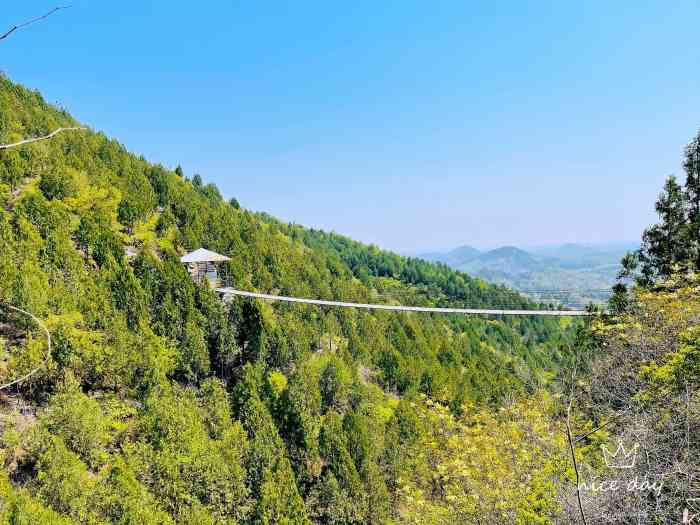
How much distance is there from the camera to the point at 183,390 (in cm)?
1752

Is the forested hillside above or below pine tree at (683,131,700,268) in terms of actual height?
below

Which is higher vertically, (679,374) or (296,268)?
(296,268)

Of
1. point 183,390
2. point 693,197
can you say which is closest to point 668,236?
point 693,197

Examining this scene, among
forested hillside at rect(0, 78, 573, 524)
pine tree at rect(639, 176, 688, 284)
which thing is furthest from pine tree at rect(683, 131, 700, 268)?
forested hillside at rect(0, 78, 573, 524)

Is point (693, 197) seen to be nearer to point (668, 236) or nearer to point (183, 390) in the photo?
point (668, 236)

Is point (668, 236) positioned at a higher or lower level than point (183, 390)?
higher

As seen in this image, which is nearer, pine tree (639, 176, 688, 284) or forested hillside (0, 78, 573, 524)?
forested hillside (0, 78, 573, 524)

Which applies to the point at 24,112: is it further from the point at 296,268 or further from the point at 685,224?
the point at 685,224

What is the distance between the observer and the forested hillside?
34.0 feet

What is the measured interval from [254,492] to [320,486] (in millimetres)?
3084

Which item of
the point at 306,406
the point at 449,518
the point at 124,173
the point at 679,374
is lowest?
the point at 306,406

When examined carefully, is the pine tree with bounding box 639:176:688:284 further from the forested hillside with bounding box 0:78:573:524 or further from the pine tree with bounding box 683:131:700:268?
the forested hillside with bounding box 0:78:573:524

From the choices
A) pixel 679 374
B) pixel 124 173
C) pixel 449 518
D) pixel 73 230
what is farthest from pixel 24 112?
pixel 679 374

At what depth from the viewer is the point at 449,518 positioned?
8.95 meters
